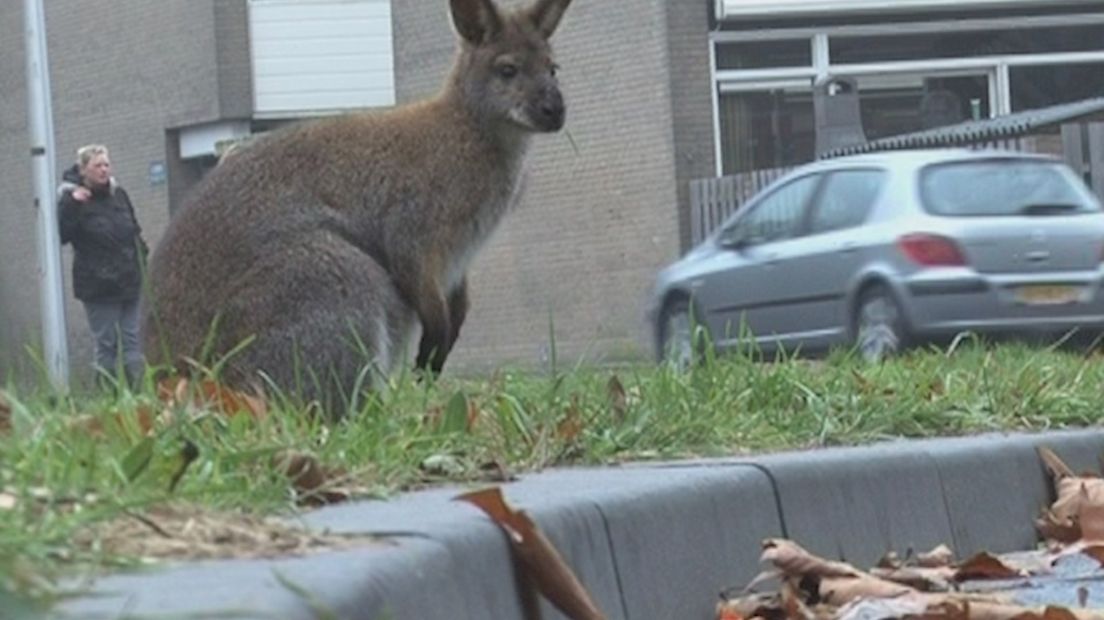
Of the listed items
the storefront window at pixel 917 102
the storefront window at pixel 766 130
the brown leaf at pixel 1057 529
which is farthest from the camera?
the storefront window at pixel 917 102

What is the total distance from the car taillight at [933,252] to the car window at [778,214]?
2.04 m

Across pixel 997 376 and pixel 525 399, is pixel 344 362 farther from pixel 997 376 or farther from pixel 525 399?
pixel 997 376

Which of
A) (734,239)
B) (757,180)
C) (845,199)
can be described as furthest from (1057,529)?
(757,180)

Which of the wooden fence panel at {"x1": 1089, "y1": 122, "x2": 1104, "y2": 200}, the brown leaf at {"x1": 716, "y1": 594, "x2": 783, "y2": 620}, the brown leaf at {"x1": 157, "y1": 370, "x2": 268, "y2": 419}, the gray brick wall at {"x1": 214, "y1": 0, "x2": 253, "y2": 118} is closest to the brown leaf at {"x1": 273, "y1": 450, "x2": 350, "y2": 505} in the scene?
the brown leaf at {"x1": 157, "y1": 370, "x2": 268, "y2": 419}

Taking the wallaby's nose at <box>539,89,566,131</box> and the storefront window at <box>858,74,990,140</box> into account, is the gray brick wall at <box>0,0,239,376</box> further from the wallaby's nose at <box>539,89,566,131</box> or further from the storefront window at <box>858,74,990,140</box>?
the wallaby's nose at <box>539,89,566,131</box>

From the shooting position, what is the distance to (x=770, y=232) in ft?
77.9

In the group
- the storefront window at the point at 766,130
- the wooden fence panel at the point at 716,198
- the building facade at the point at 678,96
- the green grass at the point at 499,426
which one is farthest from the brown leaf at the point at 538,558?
the storefront window at the point at 766,130

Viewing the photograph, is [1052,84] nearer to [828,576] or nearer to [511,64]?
[511,64]

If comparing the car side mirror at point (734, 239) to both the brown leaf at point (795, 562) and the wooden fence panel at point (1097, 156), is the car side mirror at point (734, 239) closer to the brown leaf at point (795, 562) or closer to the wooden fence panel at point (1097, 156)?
the wooden fence panel at point (1097, 156)

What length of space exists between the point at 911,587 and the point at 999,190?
50.6 ft

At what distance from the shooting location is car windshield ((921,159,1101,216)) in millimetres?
21625

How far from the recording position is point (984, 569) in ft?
23.6

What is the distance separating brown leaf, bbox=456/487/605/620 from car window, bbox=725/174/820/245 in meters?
18.2

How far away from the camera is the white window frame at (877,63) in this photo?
36.5m
